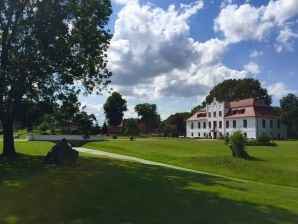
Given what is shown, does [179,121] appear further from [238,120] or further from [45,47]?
[45,47]

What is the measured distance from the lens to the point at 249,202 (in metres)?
12.8

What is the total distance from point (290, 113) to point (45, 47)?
65.3 m

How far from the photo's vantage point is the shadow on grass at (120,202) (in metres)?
9.83

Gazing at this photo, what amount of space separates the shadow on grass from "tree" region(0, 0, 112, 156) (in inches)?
292

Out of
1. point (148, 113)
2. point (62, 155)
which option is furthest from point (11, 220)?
point (148, 113)

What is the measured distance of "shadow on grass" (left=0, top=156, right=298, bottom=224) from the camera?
9.83 meters

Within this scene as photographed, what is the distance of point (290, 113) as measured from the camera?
255 feet

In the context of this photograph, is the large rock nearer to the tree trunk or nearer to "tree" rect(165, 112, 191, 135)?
the tree trunk

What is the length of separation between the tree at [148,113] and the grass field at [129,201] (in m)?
111

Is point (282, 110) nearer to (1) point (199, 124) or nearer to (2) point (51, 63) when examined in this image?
(1) point (199, 124)

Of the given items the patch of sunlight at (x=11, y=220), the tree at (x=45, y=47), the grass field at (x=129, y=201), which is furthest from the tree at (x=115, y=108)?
the patch of sunlight at (x=11, y=220)

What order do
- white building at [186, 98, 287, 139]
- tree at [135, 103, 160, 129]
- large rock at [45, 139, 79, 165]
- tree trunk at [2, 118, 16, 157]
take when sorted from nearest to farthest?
1. large rock at [45, 139, 79, 165]
2. tree trunk at [2, 118, 16, 157]
3. white building at [186, 98, 287, 139]
4. tree at [135, 103, 160, 129]

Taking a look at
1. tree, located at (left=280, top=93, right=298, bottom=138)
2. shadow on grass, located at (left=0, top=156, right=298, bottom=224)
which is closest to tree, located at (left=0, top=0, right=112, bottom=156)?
shadow on grass, located at (left=0, top=156, right=298, bottom=224)

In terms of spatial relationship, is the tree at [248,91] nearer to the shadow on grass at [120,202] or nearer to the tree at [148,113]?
the tree at [148,113]
